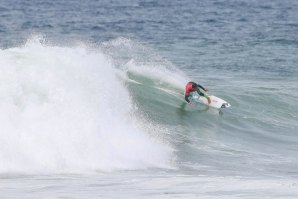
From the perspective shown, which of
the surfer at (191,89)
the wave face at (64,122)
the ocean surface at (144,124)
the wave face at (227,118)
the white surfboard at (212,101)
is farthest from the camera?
the white surfboard at (212,101)

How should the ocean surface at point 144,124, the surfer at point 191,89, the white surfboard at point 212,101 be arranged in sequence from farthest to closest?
the white surfboard at point 212,101
the surfer at point 191,89
the ocean surface at point 144,124

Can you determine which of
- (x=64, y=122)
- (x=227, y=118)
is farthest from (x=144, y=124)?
(x=64, y=122)

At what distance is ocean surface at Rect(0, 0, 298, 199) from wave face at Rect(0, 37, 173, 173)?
0.03 metres

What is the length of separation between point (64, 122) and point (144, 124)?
4458mm

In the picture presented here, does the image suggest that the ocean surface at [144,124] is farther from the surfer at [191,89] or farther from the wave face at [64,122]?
the surfer at [191,89]

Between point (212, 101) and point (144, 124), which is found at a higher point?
point (212, 101)

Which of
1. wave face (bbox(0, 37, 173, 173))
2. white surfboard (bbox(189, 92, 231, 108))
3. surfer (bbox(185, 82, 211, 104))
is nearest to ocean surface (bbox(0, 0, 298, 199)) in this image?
wave face (bbox(0, 37, 173, 173))

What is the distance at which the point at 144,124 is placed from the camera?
21.2 meters

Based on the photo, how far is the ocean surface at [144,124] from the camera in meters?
14.2

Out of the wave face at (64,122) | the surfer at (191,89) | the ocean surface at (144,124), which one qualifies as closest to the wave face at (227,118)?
the ocean surface at (144,124)

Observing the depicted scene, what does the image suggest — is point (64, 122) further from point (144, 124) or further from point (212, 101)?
point (212, 101)

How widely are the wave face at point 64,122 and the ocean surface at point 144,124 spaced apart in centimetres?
3

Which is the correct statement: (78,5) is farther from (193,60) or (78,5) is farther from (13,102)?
(13,102)

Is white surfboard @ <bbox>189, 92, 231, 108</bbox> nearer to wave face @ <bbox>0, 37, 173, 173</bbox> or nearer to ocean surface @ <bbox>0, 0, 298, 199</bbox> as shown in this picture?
ocean surface @ <bbox>0, 0, 298, 199</bbox>
